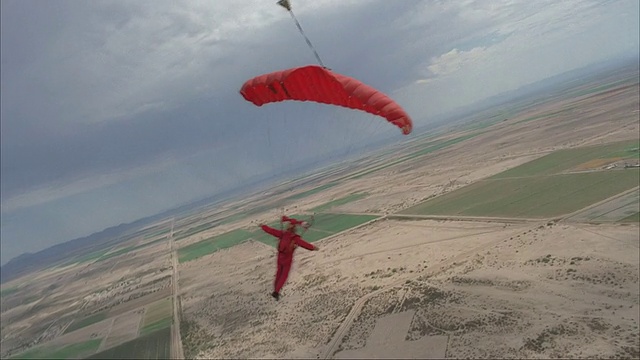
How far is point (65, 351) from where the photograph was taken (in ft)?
111

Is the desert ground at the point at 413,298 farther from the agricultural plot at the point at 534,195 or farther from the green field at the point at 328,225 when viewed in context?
the green field at the point at 328,225

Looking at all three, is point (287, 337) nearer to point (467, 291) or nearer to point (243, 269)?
point (467, 291)

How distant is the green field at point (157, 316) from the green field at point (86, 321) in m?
6.72

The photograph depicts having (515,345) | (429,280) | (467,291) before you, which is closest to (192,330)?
(429,280)

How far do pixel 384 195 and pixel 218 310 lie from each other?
144ft

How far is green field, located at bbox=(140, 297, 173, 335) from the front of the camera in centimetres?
3272

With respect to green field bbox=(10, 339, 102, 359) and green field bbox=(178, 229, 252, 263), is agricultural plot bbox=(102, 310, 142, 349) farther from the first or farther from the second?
green field bbox=(178, 229, 252, 263)

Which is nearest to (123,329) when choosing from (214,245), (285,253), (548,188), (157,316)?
(157,316)

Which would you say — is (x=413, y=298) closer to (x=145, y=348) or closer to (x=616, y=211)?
(x=616, y=211)

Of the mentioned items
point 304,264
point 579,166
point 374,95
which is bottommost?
point 579,166

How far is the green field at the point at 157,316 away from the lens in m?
32.7

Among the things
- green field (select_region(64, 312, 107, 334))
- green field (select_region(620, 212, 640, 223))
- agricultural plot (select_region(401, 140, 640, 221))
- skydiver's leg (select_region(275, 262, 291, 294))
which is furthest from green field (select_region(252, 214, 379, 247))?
skydiver's leg (select_region(275, 262, 291, 294))

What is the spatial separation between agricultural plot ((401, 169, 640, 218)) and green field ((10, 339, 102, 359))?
3599cm

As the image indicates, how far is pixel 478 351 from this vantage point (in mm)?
16672
